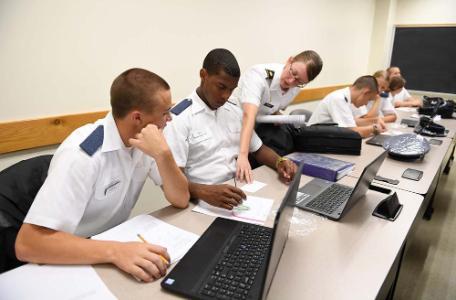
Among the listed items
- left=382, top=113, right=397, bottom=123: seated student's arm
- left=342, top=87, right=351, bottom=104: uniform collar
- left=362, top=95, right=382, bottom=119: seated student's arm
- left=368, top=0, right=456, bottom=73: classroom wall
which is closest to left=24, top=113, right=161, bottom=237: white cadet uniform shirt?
left=342, top=87, right=351, bottom=104: uniform collar

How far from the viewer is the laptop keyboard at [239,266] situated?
75 centimetres

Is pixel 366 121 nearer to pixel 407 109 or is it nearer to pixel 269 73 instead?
pixel 269 73

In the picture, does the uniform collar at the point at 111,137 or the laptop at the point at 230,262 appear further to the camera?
the uniform collar at the point at 111,137

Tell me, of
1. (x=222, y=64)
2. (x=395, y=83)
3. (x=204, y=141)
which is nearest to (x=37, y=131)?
(x=204, y=141)

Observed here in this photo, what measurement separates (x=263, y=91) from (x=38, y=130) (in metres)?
1.30

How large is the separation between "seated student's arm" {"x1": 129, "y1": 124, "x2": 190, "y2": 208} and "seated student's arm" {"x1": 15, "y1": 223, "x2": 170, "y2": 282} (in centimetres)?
32

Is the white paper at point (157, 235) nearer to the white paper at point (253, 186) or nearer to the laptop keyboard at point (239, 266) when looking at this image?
the laptop keyboard at point (239, 266)

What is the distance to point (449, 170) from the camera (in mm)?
3729

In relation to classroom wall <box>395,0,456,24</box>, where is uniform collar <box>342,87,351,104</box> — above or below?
below

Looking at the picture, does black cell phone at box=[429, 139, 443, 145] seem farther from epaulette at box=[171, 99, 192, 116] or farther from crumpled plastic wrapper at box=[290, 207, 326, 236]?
epaulette at box=[171, 99, 192, 116]

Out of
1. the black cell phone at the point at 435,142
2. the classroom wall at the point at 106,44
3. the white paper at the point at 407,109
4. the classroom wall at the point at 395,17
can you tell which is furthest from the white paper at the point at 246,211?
the classroom wall at the point at 395,17

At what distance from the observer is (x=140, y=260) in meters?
0.80

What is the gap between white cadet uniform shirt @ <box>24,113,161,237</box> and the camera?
0.85 metres

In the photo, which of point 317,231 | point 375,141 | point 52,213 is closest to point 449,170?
point 375,141
